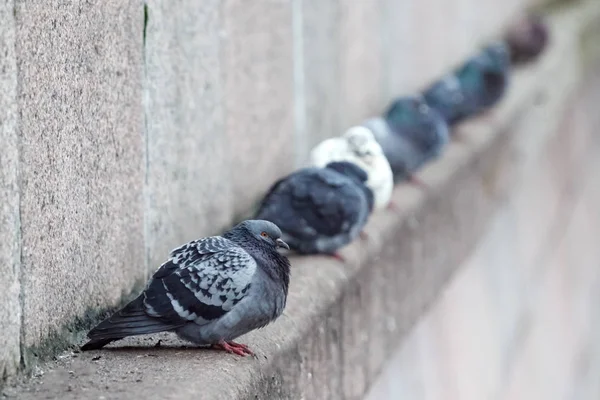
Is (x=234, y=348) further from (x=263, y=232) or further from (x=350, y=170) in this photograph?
(x=350, y=170)

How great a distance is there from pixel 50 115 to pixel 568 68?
12.9 meters

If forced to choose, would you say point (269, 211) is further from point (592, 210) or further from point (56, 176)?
point (592, 210)

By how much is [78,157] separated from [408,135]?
173 inches

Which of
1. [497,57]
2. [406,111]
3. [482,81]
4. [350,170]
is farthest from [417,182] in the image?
[497,57]

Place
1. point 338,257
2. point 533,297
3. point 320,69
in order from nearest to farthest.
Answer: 1. point 338,257
2. point 320,69
3. point 533,297

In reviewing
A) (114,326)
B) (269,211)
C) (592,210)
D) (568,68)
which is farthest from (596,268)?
(114,326)

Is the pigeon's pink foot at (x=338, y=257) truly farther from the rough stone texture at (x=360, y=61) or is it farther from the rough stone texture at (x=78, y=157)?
the rough stone texture at (x=360, y=61)

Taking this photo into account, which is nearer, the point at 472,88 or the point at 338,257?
the point at 338,257

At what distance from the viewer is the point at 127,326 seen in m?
3.49

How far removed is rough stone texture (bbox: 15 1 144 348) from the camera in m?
Result: 3.18

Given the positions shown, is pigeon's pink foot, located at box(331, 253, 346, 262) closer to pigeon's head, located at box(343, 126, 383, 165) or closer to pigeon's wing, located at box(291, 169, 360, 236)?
pigeon's wing, located at box(291, 169, 360, 236)

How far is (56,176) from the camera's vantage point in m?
3.35

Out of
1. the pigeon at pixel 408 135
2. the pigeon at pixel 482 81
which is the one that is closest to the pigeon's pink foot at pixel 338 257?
the pigeon at pixel 408 135

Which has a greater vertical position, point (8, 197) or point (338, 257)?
point (8, 197)
